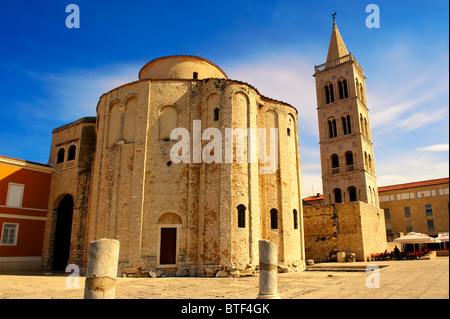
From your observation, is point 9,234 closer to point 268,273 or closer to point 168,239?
point 168,239

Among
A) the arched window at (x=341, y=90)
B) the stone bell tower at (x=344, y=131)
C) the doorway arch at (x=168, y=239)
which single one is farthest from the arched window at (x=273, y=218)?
the arched window at (x=341, y=90)

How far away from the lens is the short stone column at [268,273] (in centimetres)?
866

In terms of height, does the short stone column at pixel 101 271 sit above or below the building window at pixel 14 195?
below

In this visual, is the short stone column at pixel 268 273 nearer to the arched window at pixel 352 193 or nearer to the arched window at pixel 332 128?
the arched window at pixel 352 193

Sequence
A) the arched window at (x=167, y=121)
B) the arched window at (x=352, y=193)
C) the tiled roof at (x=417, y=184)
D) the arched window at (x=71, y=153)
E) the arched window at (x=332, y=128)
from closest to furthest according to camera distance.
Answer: the arched window at (x=167, y=121)
the arched window at (x=71, y=153)
the arched window at (x=352, y=193)
the arched window at (x=332, y=128)
the tiled roof at (x=417, y=184)

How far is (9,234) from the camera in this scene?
2205 cm

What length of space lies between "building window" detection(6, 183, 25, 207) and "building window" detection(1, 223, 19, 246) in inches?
54.1

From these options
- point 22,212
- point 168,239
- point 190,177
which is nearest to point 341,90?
point 190,177

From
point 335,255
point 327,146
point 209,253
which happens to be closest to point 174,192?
point 209,253

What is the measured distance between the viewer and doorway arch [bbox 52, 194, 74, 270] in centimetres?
2409

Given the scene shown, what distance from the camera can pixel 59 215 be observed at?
24.8 m
